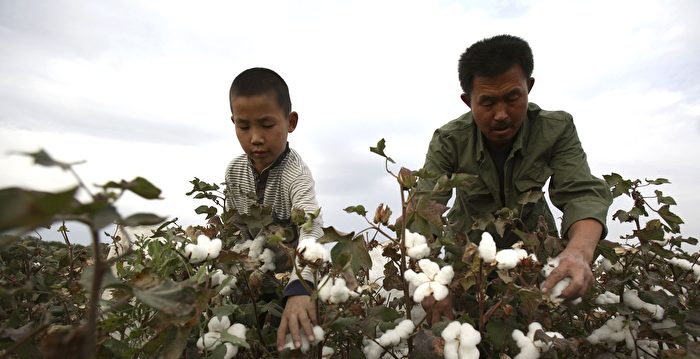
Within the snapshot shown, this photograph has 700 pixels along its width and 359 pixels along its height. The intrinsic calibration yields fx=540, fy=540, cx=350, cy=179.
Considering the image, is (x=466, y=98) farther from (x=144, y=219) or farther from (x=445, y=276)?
(x=144, y=219)

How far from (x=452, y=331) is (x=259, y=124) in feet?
4.40

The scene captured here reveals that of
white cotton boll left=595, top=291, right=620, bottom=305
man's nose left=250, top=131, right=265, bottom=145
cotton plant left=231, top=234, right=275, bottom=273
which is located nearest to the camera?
white cotton boll left=595, top=291, right=620, bottom=305

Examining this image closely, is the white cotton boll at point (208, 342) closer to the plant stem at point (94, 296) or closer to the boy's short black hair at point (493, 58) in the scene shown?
the plant stem at point (94, 296)

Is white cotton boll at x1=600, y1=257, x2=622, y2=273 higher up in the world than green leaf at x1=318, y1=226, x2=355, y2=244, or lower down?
lower down

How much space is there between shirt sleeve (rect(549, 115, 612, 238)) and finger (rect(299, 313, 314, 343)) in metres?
1.08

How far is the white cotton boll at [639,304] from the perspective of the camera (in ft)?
4.37

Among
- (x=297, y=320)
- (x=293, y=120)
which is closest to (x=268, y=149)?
(x=293, y=120)

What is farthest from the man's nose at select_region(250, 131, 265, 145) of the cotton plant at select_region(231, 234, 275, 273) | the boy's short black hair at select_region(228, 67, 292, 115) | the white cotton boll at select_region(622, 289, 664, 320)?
the white cotton boll at select_region(622, 289, 664, 320)

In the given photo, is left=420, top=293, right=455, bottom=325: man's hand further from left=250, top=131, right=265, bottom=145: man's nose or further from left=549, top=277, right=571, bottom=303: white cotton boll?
left=250, top=131, right=265, bottom=145: man's nose

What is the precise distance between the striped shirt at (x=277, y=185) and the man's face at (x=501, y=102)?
74 cm

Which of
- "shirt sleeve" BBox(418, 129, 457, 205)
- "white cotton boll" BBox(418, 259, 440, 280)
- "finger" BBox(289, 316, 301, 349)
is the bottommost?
"finger" BBox(289, 316, 301, 349)

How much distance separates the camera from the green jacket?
7.01 feet

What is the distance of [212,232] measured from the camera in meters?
1.65

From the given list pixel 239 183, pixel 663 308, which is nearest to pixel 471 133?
pixel 239 183
